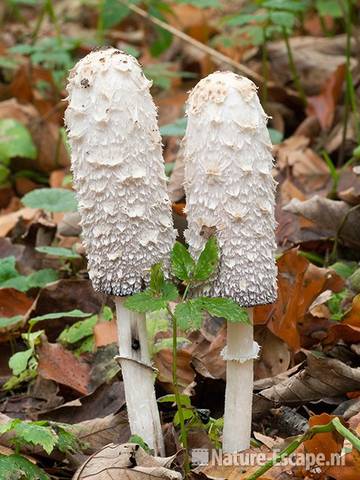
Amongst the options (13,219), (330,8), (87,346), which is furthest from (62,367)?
(330,8)

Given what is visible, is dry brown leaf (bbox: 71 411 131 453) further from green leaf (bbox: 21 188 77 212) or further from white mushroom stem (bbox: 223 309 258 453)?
green leaf (bbox: 21 188 77 212)

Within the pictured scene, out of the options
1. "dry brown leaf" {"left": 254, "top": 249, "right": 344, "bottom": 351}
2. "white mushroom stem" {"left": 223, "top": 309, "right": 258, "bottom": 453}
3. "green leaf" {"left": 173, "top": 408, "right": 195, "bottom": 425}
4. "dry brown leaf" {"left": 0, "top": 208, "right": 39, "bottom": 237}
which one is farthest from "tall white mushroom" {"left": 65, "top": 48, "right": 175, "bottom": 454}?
"dry brown leaf" {"left": 0, "top": 208, "right": 39, "bottom": 237}

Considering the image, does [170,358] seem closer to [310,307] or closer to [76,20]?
[310,307]

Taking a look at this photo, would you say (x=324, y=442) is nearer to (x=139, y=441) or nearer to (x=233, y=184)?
(x=139, y=441)

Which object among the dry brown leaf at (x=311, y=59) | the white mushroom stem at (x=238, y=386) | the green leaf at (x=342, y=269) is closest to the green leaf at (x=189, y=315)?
the white mushroom stem at (x=238, y=386)

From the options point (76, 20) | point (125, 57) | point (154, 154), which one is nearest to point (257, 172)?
point (154, 154)

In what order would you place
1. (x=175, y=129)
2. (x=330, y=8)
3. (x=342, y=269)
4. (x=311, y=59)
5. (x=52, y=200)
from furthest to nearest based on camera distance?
(x=330, y=8) → (x=311, y=59) → (x=175, y=129) → (x=52, y=200) → (x=342, y=269)
